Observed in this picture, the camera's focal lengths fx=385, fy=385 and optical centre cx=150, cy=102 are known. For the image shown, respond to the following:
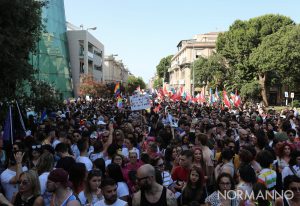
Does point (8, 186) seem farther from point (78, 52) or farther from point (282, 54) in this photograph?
point (78, 52)

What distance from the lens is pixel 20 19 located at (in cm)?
1133

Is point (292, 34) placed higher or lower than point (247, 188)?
higher

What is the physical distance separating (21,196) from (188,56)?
3100 inches

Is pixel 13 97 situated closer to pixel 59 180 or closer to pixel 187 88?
pixel 59 180

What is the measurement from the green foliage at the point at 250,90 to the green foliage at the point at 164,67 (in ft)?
272

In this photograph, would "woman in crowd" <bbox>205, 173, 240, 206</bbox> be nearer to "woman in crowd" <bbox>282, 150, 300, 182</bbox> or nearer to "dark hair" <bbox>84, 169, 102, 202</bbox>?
"dark hair" <bbox>84, 169, 102, 202</bbox>

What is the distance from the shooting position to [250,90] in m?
47.8

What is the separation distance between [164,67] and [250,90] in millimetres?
90357

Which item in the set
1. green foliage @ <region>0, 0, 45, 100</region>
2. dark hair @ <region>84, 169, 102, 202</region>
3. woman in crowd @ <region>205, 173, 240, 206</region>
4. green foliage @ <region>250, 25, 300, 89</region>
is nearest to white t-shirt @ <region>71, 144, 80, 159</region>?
green foliage @ <region>0, 0, 45, 100</region>

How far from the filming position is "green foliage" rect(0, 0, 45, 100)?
10.4 metres

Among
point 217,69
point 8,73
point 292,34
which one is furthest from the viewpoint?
point 217,69

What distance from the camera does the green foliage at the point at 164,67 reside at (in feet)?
442

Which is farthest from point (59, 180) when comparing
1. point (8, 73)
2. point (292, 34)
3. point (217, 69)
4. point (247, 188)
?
point (217, 69)

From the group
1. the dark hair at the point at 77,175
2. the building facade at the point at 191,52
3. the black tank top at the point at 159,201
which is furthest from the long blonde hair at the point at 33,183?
the building facade at the point at 191,52
